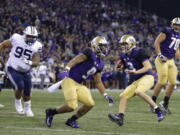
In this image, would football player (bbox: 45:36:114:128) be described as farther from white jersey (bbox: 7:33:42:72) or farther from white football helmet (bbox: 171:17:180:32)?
white football helmet (bbox: 171:17:180:32)

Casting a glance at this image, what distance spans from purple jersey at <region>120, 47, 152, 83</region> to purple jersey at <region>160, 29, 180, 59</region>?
2055mm

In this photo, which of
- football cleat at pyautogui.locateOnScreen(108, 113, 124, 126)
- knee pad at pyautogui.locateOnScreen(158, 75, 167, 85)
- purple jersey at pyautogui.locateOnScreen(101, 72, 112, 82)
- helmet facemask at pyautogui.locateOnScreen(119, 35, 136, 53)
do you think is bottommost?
purple jersey at pyautogui.locateOnScreen(101, 72, 112, 82)

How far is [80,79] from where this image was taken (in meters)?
9.11

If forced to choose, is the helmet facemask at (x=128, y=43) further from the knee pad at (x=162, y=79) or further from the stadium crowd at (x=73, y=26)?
the stadium crowd at (x=73, y=26)

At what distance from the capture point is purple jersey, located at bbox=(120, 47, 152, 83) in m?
9.53

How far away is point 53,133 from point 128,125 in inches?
65.2

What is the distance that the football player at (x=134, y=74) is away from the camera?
9430mm

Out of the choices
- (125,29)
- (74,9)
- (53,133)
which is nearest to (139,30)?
(125,29)

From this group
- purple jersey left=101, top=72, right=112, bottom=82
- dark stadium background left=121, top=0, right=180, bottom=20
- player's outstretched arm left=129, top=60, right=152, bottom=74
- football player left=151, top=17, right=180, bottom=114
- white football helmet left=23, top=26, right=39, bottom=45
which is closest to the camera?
player's outstretched arm left=129, top=60, right=152, bottom=74

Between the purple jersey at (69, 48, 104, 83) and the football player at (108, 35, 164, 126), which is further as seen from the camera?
the football player at (108, 35, 164, 126)

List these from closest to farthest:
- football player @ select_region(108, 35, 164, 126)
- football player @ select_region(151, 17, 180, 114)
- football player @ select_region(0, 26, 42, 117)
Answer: football player @ select_region(108, 35, 164, 126) < football player @ select_region(0, 26, 42, 117) < football player @ select_region(151, 17, 180, 114)

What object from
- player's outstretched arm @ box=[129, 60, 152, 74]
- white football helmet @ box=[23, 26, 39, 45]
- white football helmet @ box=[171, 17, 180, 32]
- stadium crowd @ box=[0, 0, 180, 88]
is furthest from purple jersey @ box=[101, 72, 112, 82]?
player's outstretched arm @ box=[129, 60, 152, 74]

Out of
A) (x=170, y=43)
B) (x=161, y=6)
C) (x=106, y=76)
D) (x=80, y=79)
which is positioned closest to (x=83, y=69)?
(x=80, y=79)

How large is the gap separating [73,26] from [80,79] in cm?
1969
